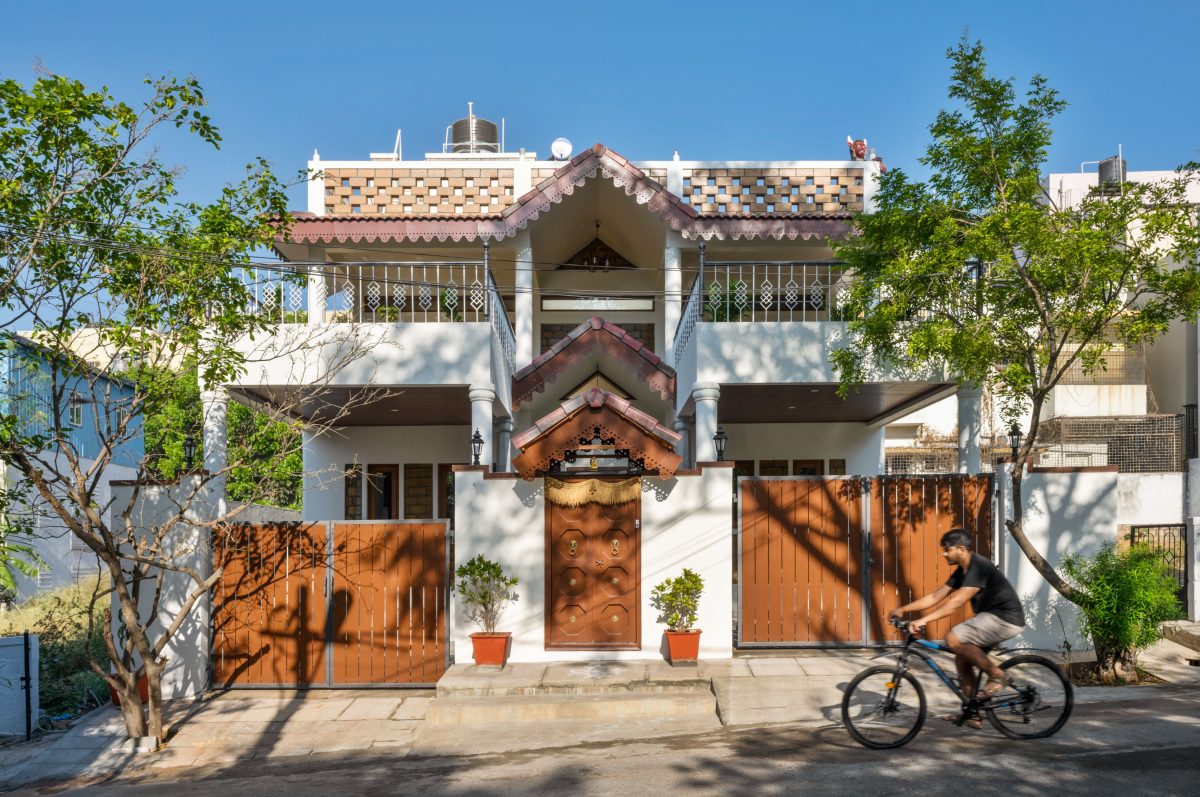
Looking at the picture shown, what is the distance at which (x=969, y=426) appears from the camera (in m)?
→ 12.4

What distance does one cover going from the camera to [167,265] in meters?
8.80

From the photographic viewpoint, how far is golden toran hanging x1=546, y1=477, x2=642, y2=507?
10289 millimetres

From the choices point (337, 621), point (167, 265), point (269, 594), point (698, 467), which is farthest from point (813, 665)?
point (167, 265)

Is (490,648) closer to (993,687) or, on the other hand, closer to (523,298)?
(993,687)

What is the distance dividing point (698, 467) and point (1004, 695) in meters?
4.51

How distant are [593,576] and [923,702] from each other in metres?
4.33

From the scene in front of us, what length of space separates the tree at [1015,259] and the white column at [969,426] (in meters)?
1.22

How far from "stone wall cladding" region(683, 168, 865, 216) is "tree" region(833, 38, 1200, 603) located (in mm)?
3185

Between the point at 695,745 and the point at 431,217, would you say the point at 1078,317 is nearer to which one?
the point at 695,745

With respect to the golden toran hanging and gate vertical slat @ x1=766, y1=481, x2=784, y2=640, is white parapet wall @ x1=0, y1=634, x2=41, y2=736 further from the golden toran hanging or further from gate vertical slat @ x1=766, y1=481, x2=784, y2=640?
gate vertical slat @ x1=766, y1=481, x2=784, y2=640

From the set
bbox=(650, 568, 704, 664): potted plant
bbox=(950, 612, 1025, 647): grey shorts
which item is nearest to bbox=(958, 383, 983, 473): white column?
bbox=(650, 568, 704, 664): potted plant

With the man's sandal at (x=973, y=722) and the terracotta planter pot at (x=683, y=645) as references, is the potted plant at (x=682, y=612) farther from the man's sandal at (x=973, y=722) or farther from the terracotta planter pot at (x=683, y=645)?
the man's sandal at (x=973, y=722)

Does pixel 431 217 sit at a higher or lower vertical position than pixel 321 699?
higher

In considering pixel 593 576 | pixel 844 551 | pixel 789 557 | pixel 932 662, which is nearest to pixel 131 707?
pixel 593 576
